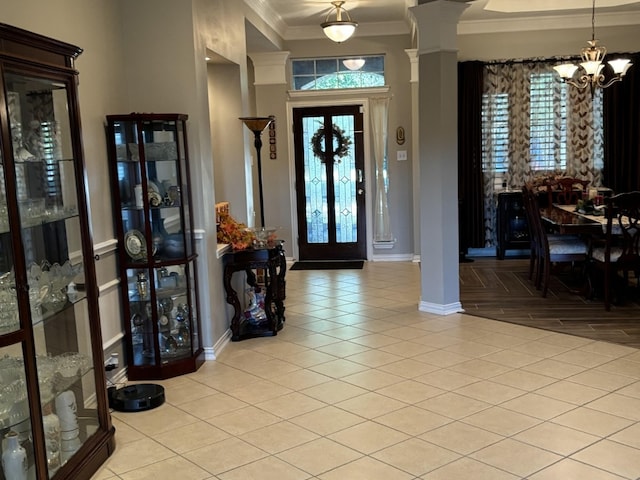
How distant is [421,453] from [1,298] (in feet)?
6.52

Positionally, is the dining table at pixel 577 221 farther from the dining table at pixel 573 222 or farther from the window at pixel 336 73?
the window at pixel 336 73

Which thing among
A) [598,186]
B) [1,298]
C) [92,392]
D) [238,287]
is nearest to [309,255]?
[238,287]

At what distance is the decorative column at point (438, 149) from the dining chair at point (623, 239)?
49.9 inches

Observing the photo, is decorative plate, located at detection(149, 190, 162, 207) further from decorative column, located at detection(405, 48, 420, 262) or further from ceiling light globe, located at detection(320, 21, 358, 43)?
decorative column, located at detection(405, 48, 420, 262)

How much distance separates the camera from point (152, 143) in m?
4.13

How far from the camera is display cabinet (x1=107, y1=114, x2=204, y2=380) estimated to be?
409 centimetres

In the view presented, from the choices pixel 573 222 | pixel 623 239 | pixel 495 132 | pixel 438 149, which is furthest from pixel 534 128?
pixel 438 149

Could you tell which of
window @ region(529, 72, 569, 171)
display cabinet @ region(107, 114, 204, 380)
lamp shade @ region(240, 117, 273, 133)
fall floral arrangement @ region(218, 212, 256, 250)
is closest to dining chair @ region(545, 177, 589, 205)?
window @ region(529, 72, 569, 171)

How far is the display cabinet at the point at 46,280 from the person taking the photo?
2.43 metres

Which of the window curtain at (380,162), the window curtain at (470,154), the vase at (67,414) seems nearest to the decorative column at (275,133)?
the window curtain at (380,162)

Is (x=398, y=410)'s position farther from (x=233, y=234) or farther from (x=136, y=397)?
(x=233, y=234)

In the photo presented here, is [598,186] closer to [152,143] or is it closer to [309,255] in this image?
[309,255]

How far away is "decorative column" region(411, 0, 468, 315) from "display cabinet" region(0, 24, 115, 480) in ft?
10.8

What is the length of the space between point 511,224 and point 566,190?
0.81 metres
